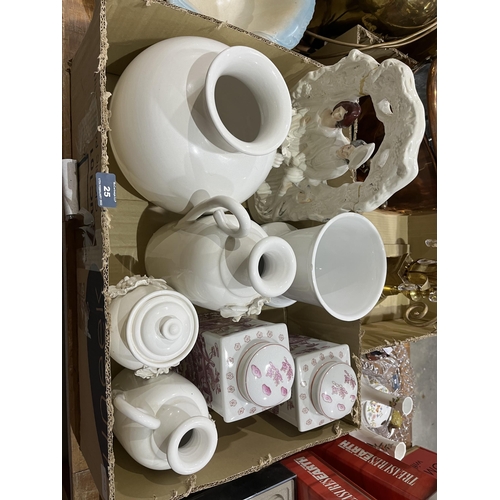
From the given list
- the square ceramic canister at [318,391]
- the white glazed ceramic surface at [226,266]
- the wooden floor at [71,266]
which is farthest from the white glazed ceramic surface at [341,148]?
the wooden floor at [71,266]

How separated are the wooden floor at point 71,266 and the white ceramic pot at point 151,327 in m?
0.21

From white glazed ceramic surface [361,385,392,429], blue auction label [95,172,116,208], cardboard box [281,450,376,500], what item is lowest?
cardboard box [281,450,376,500]

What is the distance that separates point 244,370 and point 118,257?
0.35 m

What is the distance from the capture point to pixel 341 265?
0.73m

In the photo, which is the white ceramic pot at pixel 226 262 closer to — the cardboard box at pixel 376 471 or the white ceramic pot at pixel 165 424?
the white ceramic pot at pixel 165 424

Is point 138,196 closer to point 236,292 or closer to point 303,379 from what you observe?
point 236,292

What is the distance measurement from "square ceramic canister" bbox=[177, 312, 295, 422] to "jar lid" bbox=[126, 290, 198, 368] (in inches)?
4.5

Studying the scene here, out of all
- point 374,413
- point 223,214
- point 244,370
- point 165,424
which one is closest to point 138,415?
point 165,424

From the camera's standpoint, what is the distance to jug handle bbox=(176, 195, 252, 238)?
21.3 inches

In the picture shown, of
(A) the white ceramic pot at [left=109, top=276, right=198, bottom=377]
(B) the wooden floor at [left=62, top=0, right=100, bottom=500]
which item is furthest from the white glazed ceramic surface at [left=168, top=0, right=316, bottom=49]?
(A) the white ceramic pot at [left=109, top=276, right=198, bottom=377]

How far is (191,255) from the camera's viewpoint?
620mm

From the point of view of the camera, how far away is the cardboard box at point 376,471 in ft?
2.66

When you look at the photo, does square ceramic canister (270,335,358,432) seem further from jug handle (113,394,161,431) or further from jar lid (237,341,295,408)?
jug handle (113,394,161,431)

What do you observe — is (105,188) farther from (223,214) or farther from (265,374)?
(265,374)
